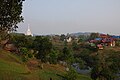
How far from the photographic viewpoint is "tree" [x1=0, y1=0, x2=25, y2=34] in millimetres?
34000

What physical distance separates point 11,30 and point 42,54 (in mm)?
51013

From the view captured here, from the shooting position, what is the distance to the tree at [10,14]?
1339 inches

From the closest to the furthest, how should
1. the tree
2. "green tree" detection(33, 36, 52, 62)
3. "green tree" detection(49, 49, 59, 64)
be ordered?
1. the tree
2. "green tree" detection(33, 36, 52, 62)
3. "green tree" detection(49, 49, 59, 64)

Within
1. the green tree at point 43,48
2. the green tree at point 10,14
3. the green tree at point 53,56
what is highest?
the green tree at point 10,14

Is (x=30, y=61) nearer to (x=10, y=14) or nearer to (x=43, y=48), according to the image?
(x=43, y=48)

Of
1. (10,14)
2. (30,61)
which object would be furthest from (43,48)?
(10,14)

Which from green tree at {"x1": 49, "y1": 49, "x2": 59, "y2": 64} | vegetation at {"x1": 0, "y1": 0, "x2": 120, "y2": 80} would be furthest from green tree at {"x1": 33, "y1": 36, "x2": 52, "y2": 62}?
green tree at {"x1": 49, "y1": 49, "x2": 59, "y2": 64}

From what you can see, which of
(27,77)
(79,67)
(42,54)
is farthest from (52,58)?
(27,77)

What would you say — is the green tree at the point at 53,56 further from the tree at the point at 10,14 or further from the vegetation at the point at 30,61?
the tree at the point at 10,14

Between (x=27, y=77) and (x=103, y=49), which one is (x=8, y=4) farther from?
(x=103, y=49)

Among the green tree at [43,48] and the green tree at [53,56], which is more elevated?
the green tree at [43,48]

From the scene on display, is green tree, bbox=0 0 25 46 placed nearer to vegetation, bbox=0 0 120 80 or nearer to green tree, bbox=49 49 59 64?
vegetation, bbox=0 0 120 80

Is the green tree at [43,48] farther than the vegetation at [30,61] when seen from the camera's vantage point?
Yes

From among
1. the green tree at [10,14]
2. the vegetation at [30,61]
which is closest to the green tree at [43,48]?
the vegetation at [30,61]
